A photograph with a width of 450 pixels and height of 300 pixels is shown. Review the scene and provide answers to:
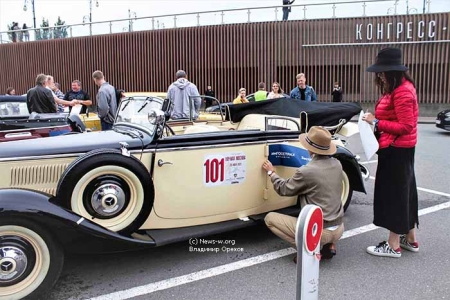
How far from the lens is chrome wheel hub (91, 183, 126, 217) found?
3.48m

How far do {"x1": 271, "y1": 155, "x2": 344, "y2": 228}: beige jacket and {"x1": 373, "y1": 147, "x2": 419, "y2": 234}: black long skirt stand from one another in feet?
1.51

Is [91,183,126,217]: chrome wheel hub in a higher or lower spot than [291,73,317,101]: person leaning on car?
lower

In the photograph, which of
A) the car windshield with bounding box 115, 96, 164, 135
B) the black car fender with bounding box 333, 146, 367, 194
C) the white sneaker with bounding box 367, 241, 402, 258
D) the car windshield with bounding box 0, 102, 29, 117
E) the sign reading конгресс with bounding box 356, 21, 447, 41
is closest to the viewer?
the white sneaker with bounding box 367, 241, 402, 258

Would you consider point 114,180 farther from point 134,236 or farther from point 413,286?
point 413,286

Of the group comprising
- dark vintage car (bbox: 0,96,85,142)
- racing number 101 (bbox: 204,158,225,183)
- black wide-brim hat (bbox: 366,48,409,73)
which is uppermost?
black wide-brim hat (bbox: 366,48,409,73)

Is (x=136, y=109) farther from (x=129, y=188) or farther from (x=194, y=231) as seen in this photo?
(x=194, y=231)

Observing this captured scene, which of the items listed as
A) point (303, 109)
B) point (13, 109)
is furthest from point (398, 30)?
point (13, 109)

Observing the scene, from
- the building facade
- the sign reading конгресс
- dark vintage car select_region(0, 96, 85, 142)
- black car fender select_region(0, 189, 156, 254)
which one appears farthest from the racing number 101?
the sign reading конгресс

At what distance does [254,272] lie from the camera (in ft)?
12.2

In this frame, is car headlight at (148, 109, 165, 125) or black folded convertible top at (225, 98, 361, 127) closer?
car headlight at (148, 109, 165, 125)

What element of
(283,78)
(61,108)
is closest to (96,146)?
(61,108)

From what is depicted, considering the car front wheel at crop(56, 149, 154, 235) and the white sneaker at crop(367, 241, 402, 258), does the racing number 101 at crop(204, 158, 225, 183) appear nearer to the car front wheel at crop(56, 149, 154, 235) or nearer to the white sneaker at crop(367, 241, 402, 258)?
the car front wheel at crop(56, 149, 154, 235)

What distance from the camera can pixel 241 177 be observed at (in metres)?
4.24

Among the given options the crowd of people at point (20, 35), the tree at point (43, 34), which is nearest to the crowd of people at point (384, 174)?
the tree at point (43, 34)
